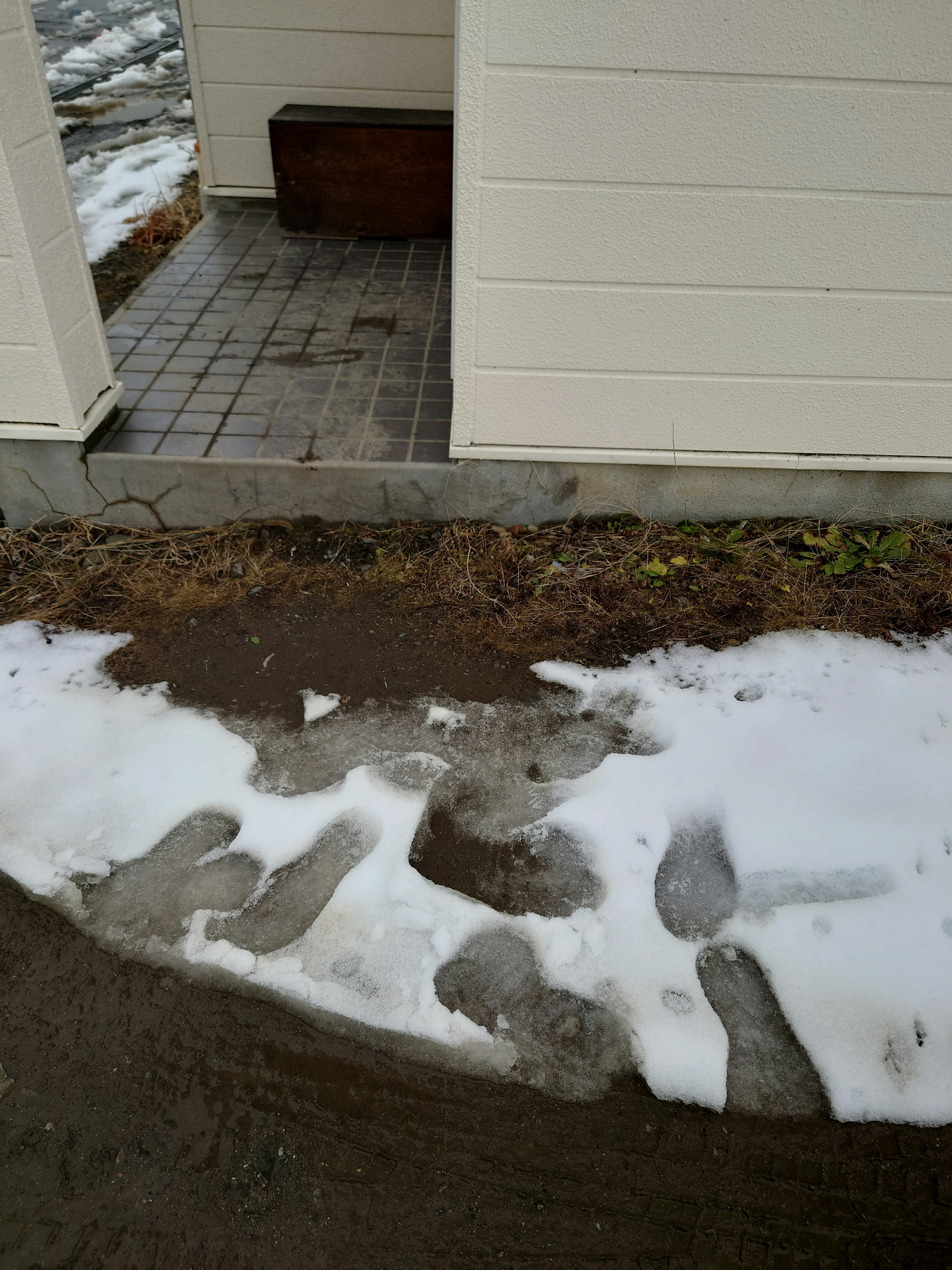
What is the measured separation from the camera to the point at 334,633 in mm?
2729

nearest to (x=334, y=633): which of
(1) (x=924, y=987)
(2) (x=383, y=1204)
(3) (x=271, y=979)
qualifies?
(3) (x=271, y=979)

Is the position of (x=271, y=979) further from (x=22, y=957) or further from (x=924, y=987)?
(x=924, y=987)

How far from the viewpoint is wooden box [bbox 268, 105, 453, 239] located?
13.8ft

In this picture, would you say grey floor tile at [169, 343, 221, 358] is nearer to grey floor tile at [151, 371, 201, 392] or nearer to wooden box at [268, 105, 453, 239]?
grey floor tile at [151, 371, 201, 392]

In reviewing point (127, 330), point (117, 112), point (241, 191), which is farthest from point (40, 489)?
point (117, 112)

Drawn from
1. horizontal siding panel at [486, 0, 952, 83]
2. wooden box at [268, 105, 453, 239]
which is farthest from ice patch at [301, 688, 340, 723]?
wooden box at [268, 105, 453, 239]

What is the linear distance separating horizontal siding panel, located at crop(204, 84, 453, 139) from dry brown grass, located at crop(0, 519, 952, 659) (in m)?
2.89

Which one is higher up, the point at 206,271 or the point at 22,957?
the point at 206,271

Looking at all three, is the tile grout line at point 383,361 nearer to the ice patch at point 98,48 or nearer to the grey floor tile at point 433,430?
the grey floor tile at point 433,430

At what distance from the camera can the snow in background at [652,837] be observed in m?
1.76

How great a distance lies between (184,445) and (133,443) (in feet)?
0.58

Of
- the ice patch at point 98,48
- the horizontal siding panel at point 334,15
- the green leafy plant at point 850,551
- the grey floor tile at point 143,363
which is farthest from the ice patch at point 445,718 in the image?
the ice patch at point 98,48

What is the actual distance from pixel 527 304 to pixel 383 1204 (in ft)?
7.51

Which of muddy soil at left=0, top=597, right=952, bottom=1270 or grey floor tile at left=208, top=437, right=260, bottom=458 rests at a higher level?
grey floor tile at left=208, top=437, right=260, bottom=458
